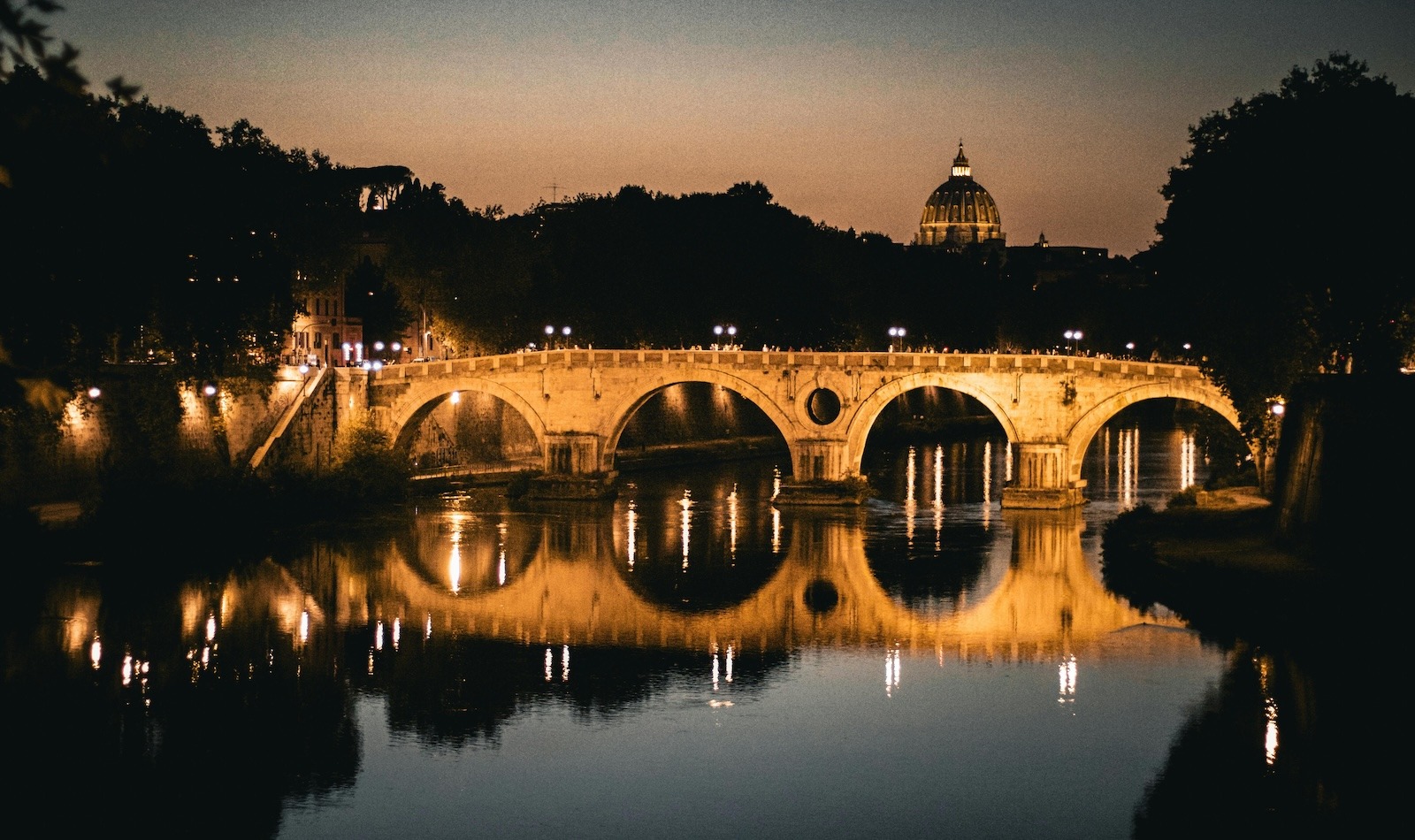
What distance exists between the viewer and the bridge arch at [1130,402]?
42531 mm

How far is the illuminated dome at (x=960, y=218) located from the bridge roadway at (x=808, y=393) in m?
136

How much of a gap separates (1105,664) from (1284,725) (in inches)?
183

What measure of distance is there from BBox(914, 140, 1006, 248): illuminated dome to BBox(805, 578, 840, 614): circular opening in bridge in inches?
5883

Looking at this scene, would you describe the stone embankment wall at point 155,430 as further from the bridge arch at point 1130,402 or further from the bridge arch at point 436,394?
the bridge arch at point 1130,402

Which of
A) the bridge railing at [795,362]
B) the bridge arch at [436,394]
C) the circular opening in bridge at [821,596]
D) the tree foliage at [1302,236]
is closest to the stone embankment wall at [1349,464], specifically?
the tree foliage at [1302,236]

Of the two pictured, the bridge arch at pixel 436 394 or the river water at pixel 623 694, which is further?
the bridge arch at pixel 436 394

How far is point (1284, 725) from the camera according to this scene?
72.2ft

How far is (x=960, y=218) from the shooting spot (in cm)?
18450

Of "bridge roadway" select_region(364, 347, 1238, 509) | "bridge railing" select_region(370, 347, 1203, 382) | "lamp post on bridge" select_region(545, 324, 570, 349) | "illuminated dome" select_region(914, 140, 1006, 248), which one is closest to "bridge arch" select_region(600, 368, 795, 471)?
"bridge roadway" select_region(364, 347, 1238, 509)

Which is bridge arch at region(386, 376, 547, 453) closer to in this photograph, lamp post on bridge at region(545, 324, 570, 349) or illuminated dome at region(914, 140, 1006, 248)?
lamp post on bridge at region(545, 324, 570, 349)

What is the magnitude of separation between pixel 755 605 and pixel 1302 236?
14124 millimetres

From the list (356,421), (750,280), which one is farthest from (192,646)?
(750,280)

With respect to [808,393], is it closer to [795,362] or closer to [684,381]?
[795,362]

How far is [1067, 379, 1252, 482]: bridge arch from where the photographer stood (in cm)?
4253
